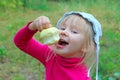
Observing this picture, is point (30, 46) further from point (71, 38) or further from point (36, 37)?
point (36, 37)

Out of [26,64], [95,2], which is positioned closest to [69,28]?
[26,64]

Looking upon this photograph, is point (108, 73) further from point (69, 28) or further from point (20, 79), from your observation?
point (69, 28)

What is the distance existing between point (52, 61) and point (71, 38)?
24 cm

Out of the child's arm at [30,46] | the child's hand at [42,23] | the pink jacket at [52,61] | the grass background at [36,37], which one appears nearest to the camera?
the child's hand at [42,23]

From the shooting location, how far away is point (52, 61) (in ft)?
8.13

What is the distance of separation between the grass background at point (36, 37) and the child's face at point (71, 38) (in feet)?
5.74

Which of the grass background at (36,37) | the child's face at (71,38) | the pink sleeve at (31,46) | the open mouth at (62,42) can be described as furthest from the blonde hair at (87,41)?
the grass background at (36,37)

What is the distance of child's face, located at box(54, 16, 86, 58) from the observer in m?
2.29

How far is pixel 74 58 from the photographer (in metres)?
2.41

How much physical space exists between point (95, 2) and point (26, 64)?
439 cm

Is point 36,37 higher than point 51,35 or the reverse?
the reverse

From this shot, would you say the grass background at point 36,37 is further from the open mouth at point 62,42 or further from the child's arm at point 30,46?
the open mouth at point 62,42

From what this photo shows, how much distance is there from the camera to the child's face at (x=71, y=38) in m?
2.29

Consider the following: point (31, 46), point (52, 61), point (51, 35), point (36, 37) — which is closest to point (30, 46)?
point (31, 46)
